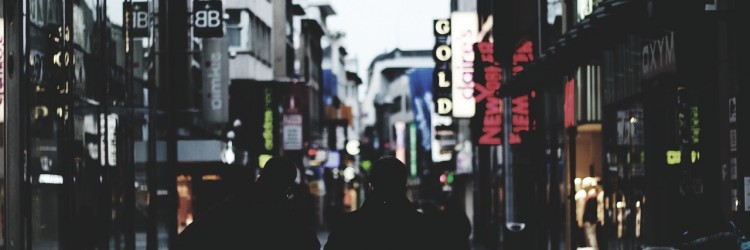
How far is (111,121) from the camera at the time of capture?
22562 millimetres

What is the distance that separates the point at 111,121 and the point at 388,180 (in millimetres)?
14988

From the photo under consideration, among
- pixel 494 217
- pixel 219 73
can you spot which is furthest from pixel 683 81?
pixel 494 217

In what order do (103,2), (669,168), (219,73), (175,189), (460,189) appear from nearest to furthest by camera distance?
(669,168), (103,2), (175,189), (219,73), (460,189)

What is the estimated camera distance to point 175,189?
1038 inches

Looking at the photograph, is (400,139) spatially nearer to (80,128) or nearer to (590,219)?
(590,219)

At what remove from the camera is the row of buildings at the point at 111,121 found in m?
13.9

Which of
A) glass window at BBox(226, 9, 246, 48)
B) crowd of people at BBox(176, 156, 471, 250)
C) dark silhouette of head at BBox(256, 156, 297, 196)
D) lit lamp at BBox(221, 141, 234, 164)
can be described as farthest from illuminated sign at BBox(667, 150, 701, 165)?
glass window at BBox(226, 9, 246, 48)

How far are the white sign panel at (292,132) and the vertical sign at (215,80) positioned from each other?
16756mm

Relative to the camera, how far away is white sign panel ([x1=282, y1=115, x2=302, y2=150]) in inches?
2418

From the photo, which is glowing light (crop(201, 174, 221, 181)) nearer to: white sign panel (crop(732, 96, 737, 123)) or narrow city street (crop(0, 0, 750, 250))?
narrow city street (crop(0, 0, 750, 250))

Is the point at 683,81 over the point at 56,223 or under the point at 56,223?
over

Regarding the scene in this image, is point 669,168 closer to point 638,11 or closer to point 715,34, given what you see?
point 715,34

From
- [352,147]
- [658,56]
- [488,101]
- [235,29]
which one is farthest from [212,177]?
[352,147]

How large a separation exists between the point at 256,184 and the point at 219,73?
119 ft
